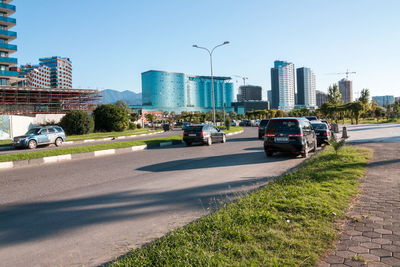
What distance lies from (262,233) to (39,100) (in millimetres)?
58814

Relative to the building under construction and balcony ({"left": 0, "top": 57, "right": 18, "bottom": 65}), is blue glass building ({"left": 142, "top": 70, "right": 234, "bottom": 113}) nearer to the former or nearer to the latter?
balcony ({"left": 0, "top": 57, "right": 18, "bottom": 65})

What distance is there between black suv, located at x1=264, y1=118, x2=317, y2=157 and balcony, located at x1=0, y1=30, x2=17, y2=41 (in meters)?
64.1

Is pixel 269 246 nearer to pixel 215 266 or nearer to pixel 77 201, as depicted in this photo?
pixel 215 266

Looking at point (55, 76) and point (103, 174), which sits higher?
point (55, 76)

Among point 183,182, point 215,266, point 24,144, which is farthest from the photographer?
point 24,144

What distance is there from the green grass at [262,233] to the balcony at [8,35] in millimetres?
68379

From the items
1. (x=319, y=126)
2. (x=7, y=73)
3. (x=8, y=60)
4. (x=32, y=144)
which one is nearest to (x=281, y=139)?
(x=319, y=126)

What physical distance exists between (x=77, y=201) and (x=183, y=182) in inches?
102

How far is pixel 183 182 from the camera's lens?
7609 mm

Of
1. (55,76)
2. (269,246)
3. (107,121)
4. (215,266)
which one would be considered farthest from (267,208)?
(55,76)

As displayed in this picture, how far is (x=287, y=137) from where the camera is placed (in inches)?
463

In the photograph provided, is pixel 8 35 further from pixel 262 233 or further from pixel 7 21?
pixel 262 233

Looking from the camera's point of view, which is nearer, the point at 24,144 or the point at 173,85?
the point at 24,144

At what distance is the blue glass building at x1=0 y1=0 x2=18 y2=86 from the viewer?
57844 millimetres
